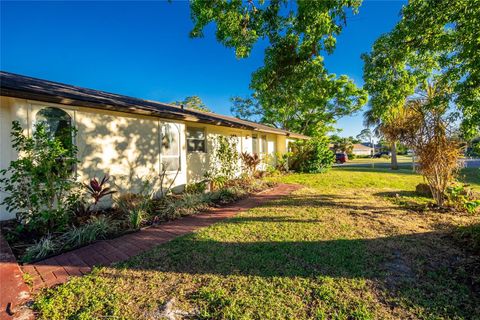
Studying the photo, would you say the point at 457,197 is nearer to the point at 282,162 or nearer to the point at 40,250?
the point at 282,162

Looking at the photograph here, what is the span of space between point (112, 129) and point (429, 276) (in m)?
7.69

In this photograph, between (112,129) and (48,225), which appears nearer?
(48,225)

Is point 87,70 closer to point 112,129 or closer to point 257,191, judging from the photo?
point 112,129

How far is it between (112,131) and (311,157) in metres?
12.9

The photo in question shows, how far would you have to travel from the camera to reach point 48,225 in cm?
430

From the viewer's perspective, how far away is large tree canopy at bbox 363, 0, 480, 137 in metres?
4.37

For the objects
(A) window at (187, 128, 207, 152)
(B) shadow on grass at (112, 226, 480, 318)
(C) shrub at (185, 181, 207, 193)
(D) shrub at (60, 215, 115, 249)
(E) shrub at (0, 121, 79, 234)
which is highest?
(A) window at (187, 128, 207, 152)

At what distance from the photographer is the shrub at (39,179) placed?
3.87m

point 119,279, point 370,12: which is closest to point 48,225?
point 119,279

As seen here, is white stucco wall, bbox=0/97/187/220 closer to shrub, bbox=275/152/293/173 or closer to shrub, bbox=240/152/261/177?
shrub, bbox=240/152/261/177

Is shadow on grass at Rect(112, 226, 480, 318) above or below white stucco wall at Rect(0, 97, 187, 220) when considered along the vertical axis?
below

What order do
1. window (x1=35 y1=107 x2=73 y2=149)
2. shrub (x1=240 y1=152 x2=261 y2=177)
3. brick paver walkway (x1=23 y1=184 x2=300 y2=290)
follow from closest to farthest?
brick paver walkway (x1=23 y1=184 x2=300 y2=290) → window (x1=35 y1=107 x2=73 y2=149) → shrub (x1=240 y1=152 x2=261 y2=177)

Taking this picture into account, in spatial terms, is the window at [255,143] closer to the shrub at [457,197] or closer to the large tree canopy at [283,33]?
the large tree canopy at [283,33]

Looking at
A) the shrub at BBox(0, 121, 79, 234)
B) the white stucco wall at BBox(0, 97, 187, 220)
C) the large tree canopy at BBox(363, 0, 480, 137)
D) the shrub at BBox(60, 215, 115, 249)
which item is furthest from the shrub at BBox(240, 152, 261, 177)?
the shrub at BBox(0, 121, 79, 234)
